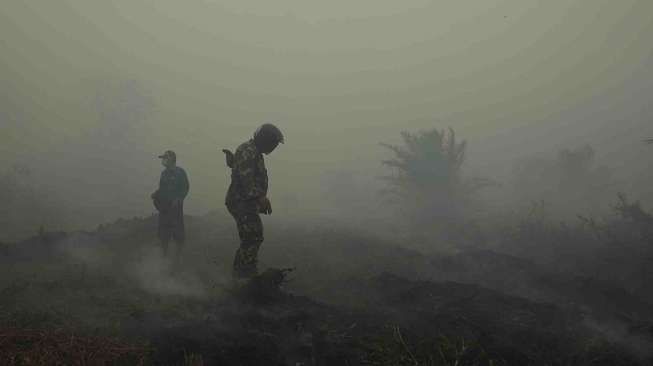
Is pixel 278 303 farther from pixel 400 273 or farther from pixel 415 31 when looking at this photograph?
pixel 415 31

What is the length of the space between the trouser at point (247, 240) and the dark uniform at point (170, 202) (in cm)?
271

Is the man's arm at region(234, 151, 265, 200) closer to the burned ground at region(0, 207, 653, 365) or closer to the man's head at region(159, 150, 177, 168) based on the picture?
the burned ground at region(0, 207, 653, 365)

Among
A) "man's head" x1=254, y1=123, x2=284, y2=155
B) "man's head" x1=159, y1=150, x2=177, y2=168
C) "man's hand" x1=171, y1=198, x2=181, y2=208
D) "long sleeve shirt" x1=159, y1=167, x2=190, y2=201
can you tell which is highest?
"man's head" x1=254, y1=123, x2=284, y2=155

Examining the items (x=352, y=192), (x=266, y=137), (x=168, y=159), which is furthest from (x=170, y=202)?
(x=352, y=192)

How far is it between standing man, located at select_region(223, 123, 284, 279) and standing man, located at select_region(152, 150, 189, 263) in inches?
102

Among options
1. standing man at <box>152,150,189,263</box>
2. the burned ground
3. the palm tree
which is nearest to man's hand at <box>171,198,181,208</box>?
standing man at <box>152,150,189,263</box>

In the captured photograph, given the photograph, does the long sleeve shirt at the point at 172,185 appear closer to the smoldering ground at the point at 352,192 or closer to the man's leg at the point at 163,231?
the man's leg at the point at 163,231

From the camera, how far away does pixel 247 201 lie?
6574 millimetres

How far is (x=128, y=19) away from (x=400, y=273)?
85608mm

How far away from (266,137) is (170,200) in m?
3.24

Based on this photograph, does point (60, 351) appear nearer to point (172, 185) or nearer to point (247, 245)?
point (247, 245)

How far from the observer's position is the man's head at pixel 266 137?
21.6 feet

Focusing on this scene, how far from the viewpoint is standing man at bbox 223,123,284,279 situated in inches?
259

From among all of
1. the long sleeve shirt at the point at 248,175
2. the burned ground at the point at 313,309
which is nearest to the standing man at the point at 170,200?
the burned ground at the point at 313,309
